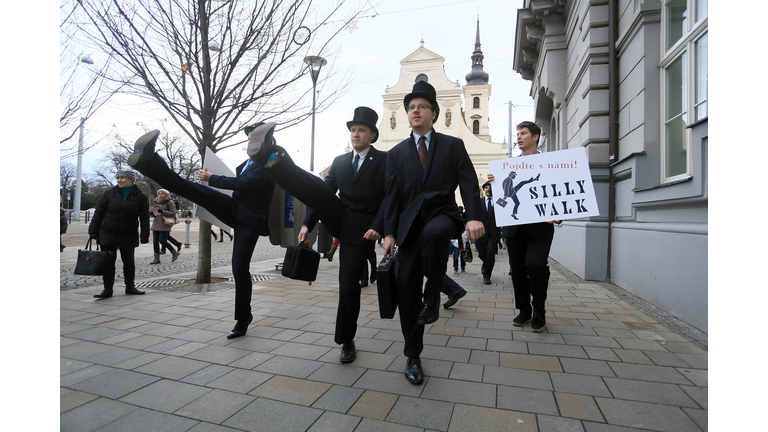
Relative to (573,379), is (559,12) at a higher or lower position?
higher

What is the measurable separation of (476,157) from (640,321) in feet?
171

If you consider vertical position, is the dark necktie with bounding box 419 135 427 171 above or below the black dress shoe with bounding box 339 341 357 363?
above

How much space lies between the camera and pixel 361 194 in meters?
3.23

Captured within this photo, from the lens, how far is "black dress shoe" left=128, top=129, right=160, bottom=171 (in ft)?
10.5

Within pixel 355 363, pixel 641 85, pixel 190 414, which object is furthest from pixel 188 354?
pixel 641 85

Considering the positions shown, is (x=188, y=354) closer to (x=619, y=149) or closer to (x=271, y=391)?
(x=271, y=391)

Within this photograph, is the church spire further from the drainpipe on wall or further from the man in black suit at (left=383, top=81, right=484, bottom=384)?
the man in black suit at (left=383, top=81, right=484, bottom=384)

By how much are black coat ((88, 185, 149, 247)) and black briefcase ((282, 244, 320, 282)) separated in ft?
12.0

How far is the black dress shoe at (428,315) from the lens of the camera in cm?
265

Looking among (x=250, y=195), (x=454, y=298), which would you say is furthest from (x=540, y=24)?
(x=250, y=195)

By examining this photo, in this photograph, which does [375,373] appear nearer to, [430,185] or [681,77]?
[430,185]

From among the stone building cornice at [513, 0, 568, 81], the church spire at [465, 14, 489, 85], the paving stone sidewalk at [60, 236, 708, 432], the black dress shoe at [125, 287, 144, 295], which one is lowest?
the paving stone sidewalk at [60, 236, 708, 432]

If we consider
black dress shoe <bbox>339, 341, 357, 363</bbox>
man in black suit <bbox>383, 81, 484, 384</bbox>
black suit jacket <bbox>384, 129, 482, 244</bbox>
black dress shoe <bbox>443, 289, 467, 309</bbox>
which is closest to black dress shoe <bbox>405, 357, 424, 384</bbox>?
man in black suit <bbox>383, 81, 484, 384</bbox>

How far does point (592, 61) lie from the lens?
7086 millimetres
